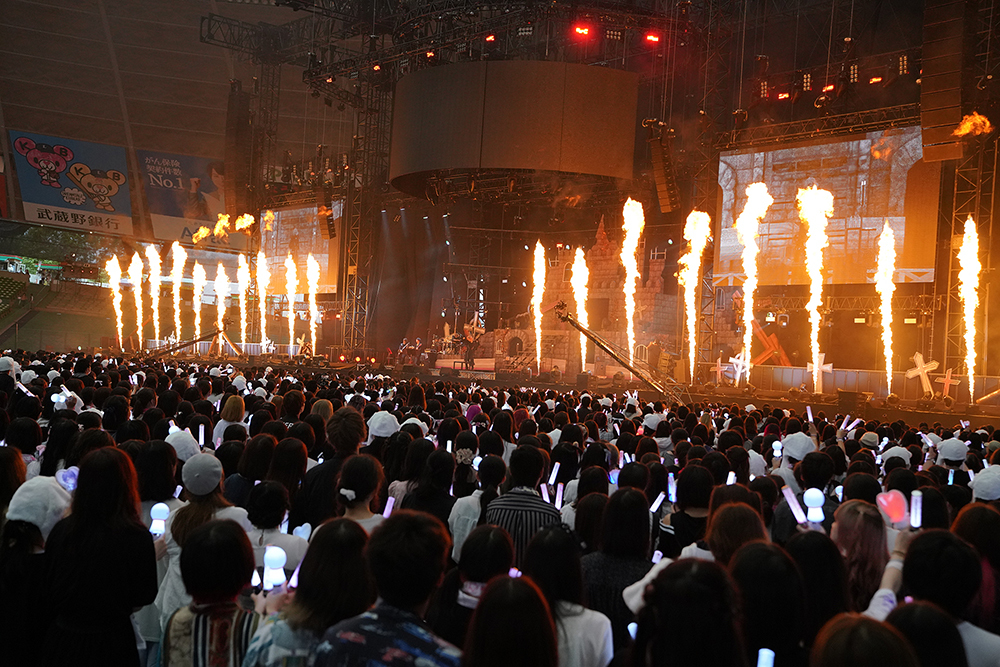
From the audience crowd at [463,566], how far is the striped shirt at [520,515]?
14mm

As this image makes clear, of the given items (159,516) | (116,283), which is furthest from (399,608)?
(116,283)

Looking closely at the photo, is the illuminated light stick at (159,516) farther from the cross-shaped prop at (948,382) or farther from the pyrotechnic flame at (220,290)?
the pyrotechnic flame at (220,290)

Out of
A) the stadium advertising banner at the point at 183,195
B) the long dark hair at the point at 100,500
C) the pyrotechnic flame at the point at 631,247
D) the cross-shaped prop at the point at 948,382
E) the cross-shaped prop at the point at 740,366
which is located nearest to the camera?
the long dark hair at the point at 100,500

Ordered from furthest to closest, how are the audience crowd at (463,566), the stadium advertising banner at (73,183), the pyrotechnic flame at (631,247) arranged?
1. the stadium advertising banner at (73,183)
2. the pyrotechnic flame at (631,247)
3. the audience crowd at (463,566)

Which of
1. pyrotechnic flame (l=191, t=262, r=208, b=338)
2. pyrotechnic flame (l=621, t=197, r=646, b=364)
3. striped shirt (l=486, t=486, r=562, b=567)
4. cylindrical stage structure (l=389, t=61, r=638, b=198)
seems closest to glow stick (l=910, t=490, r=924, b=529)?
striped shirt (l=486, t=486, r=562, b=567)

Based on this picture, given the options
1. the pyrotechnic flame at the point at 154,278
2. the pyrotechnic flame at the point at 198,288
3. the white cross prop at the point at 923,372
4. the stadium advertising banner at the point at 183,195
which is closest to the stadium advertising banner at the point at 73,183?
the stadium advertising banner at the point at 183,195

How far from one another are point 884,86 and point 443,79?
13.4m

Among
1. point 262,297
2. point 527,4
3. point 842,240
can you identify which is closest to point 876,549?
point 842,240

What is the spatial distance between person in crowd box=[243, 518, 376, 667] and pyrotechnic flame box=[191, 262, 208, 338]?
1526 inches

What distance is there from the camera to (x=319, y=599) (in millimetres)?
2637

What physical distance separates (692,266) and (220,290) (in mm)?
24347

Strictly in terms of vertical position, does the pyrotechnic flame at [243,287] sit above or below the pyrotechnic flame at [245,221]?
below

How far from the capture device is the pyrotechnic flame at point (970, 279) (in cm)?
1978

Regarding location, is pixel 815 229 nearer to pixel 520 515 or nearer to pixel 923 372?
pixel 923 372
